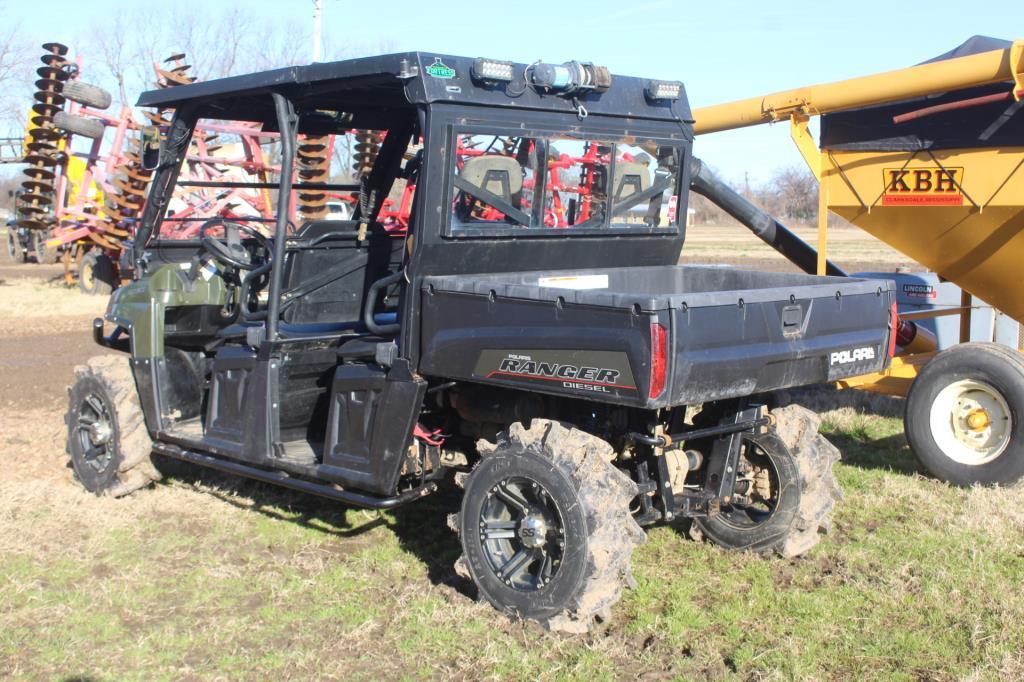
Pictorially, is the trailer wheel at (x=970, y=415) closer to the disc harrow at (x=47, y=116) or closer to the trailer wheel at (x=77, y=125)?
the trailer wheel at (x=77, y=125)

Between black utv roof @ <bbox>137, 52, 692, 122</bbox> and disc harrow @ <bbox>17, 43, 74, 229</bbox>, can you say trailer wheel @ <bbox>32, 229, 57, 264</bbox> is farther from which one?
black utv roof @ <bbox>137, 52, 692, 122</bbox>

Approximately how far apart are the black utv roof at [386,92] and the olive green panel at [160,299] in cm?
100

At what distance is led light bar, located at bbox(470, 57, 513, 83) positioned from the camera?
4992 millimetres

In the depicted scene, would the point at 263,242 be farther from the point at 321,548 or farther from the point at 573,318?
the point at 573,318

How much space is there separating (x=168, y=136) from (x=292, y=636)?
331cm

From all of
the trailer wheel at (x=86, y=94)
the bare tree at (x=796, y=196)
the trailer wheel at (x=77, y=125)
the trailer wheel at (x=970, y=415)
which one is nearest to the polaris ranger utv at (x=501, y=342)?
the trailer wheel at (x=970, y=415)

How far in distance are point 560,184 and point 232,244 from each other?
2.20 meters

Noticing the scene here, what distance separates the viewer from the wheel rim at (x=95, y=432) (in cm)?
674

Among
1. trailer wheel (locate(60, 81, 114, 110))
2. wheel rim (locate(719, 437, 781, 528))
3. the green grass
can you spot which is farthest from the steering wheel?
trailer wheel (locate(60, 81, 114, 110))

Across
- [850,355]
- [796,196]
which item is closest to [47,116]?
[850,355]

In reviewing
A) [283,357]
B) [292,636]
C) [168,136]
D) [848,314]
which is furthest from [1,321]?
[848,314]

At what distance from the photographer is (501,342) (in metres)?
4.72

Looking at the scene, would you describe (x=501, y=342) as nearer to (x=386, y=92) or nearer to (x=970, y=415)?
(x=386, y=92)

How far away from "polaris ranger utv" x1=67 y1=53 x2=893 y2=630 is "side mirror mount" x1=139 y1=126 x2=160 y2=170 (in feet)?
0.29
